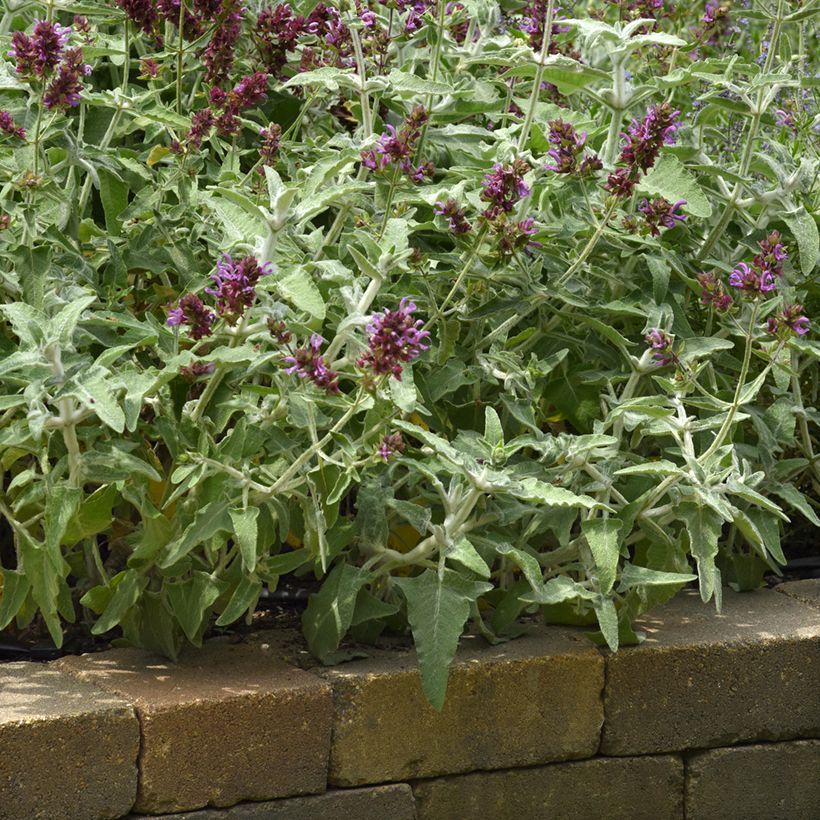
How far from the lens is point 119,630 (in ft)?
10.5

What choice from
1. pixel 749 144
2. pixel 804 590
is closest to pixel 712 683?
pixel 804 590

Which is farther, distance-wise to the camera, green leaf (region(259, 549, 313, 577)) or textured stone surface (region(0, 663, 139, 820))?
green leaf (region(259, 549, 313, 577))

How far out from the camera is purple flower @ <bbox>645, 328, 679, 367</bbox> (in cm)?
301

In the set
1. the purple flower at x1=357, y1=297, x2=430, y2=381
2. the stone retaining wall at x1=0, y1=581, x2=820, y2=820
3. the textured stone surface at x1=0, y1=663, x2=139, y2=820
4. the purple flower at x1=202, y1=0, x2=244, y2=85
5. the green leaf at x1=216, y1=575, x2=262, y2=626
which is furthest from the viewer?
the purple flower at x1=202, y1=0, x2=244, y2=85

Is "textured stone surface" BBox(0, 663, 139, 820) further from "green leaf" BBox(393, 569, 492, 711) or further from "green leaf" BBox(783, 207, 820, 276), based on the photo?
"green leaf" BBox(783, 207, 820, 276)

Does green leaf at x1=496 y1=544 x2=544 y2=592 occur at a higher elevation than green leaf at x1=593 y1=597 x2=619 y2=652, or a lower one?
higher

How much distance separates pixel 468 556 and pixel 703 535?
1.70 ft

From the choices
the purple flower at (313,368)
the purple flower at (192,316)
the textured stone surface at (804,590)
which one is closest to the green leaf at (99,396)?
the purple flower at (192,316)

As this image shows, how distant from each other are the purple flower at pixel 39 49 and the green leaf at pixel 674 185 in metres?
1.24

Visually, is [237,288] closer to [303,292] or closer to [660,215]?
[303,292]

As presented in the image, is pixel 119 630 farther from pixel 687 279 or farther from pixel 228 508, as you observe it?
pixel 687 279

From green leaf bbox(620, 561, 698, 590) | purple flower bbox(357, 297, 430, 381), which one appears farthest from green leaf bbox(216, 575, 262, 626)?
green leaf bbox(620, 561, 698, 590)

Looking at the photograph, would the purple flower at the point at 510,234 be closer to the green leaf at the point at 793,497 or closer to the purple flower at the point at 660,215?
the purple flower at the point at 660,215

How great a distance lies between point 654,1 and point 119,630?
6.54ft
